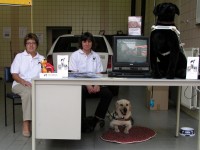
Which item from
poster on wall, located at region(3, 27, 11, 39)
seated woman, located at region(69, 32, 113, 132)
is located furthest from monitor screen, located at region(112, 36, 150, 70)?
poster on wall, located at region(3, 27, 11, 39)

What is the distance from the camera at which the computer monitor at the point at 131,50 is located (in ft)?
12.1

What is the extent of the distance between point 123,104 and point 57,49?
273 centimetres

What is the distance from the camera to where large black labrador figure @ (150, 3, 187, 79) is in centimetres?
358

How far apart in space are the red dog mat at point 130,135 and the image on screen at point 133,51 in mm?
1017

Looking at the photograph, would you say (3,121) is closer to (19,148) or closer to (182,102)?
(19,148)

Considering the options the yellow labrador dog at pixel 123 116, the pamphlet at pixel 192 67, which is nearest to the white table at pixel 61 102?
the pamphlet at pixel 192 67

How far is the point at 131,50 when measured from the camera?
3701 millimetres

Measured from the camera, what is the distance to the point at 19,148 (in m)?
3.70

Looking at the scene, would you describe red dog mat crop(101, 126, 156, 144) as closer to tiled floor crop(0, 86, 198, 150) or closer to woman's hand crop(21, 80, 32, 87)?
tiled floor crop(0, 86, 198, 150)

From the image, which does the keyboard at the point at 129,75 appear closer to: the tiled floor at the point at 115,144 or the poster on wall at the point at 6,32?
the tiled floor at the point at 115,144

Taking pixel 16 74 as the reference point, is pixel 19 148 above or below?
below

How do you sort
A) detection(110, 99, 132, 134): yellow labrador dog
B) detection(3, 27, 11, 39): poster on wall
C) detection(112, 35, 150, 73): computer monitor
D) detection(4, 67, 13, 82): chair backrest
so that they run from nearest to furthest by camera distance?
detection(112, 35, 150, 73): computer monitor, detection(110, 99, 132, 134): yellow labrador dog, detection(4, 67, 13, 82): chair backrest, detection(3, 27, 11, 39): poster on wall

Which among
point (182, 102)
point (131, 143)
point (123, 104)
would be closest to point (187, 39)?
point (182, 102)

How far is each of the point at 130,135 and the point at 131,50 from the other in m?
1.17
